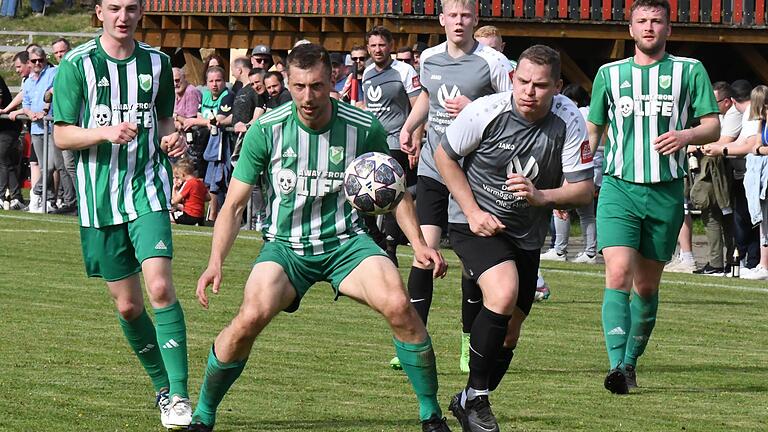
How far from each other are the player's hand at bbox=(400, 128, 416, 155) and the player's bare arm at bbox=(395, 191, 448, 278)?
320cm

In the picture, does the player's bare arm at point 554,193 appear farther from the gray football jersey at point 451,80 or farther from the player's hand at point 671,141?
the gray football jersey at point 451,80

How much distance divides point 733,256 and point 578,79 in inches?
420

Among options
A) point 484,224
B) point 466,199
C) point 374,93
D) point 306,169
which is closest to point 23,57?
point 374,93

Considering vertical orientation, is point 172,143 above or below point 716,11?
below

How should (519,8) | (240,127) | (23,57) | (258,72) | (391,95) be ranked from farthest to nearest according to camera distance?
1. (519,8)
2. (23,57)
3. (240,127)
4. (258,72)
5. (391,95)

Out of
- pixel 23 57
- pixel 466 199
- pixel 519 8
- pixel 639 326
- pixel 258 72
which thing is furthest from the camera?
pixel 519 8

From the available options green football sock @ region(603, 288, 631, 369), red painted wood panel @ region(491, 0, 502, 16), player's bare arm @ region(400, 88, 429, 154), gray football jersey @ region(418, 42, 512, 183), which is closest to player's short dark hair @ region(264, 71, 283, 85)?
player's bare arm @ region(400, 88, 429, 154)

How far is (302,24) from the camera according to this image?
98.6 feet

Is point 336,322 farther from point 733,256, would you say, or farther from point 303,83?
point 733,256

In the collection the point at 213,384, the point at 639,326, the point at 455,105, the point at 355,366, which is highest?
the point at 455,105

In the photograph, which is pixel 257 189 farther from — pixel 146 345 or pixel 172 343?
pixel 172 343

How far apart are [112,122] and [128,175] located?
26 centimetres

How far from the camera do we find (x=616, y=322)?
9.26 meters

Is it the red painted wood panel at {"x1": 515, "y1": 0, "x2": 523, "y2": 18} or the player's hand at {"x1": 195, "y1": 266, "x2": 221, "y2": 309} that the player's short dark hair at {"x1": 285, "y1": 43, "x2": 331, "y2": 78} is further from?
the red painted wood panel at {"x1": 515, "y1": 0, "x2": 523, "y2": 18}
